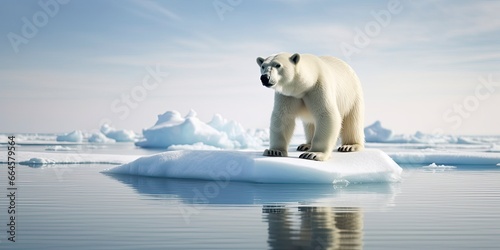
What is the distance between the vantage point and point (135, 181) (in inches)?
401

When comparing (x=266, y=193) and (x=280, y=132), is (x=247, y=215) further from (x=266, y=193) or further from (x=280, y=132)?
(x=280, y=132)

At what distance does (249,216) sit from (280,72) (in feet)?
8.56

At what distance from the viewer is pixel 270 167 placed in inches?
362

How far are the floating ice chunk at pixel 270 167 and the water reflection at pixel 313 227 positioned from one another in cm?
253

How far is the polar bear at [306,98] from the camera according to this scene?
25.6 ft

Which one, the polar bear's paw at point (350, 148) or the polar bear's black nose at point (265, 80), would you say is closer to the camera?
the polar bear's black nose at point (265, 80)

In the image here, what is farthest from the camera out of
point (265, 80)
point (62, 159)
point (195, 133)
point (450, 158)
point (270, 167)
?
point (195, 133)

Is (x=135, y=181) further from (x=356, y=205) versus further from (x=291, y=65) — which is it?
(x=356, y=205)

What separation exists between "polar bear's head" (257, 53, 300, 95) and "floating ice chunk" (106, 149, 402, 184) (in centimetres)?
140

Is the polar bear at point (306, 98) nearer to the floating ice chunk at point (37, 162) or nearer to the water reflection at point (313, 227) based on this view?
the water reflection at point (313, 227)

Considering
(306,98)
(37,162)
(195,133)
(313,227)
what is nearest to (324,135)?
(306,98)

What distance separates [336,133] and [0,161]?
1192 cm

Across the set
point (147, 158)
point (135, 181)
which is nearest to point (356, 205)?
point (135, 181)

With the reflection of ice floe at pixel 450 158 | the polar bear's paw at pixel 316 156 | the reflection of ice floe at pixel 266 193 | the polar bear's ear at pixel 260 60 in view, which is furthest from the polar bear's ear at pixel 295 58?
the reflection of ice floe at pixel 450 158
